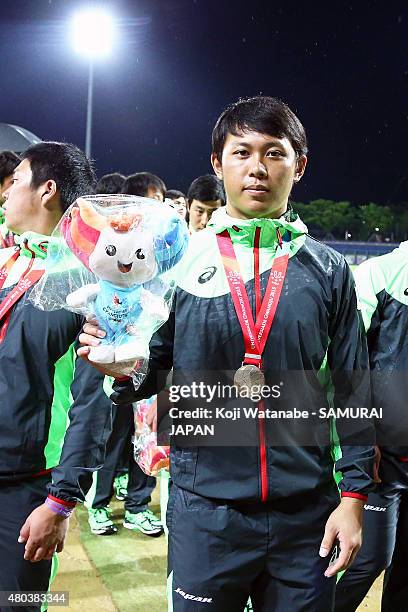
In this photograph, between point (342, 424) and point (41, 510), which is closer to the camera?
point (342, 424)

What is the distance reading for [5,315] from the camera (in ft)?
6.36

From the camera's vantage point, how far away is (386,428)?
250cm

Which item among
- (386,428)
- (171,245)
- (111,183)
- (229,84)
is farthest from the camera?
(229,84)

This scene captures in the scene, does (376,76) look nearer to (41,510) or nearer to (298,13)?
(298,13)

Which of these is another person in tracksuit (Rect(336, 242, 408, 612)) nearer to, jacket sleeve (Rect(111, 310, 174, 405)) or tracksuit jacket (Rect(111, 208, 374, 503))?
tracksuit jacket (Rect(111, 208, 374, 503))

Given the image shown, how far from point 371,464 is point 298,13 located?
32233 millimetres

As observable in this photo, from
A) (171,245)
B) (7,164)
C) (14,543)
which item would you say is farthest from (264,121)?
(7,164)

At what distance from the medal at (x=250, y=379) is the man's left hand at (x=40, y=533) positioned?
2.18 feet

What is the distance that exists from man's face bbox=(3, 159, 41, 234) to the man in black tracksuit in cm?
12

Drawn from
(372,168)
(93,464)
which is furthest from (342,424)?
(372,168)

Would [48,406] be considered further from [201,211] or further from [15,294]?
[201,211]

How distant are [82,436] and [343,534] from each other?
78cm

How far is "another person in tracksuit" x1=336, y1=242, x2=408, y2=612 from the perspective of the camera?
98.2 inches

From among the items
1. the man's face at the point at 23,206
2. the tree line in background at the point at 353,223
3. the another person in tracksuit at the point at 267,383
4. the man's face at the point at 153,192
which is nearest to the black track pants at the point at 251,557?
the another person in tracksuit at the point at 267,383
